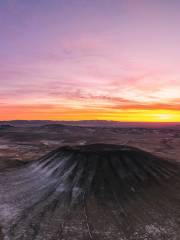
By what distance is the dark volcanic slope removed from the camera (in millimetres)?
→ 14516

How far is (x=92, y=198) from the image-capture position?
18.4m

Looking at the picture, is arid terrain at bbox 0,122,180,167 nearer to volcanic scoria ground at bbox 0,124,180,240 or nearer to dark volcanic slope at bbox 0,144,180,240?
volcanic scoria ground at bbox 0,124,180,240

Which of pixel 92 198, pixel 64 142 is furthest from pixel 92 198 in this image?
pixel 64 142

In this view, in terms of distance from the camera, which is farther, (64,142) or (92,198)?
(64,142)

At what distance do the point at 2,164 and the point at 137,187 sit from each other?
21.4 meters

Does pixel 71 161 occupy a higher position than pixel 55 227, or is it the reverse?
pixel 71 161

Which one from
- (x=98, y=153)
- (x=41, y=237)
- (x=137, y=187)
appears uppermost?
(x=98, y=153)

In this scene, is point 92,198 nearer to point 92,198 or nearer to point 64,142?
point 92,198

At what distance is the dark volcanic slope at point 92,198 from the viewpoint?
14516mm

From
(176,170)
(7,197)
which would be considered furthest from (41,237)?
(176,170)

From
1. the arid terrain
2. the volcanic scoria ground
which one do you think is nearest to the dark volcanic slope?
the volcanic scoria ground

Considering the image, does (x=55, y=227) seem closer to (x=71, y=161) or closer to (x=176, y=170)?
(x=71, y=161)

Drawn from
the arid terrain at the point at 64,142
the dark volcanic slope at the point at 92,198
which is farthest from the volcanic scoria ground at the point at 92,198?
the arid terrain at the point at 64,142

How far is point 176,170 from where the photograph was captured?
26047mm
